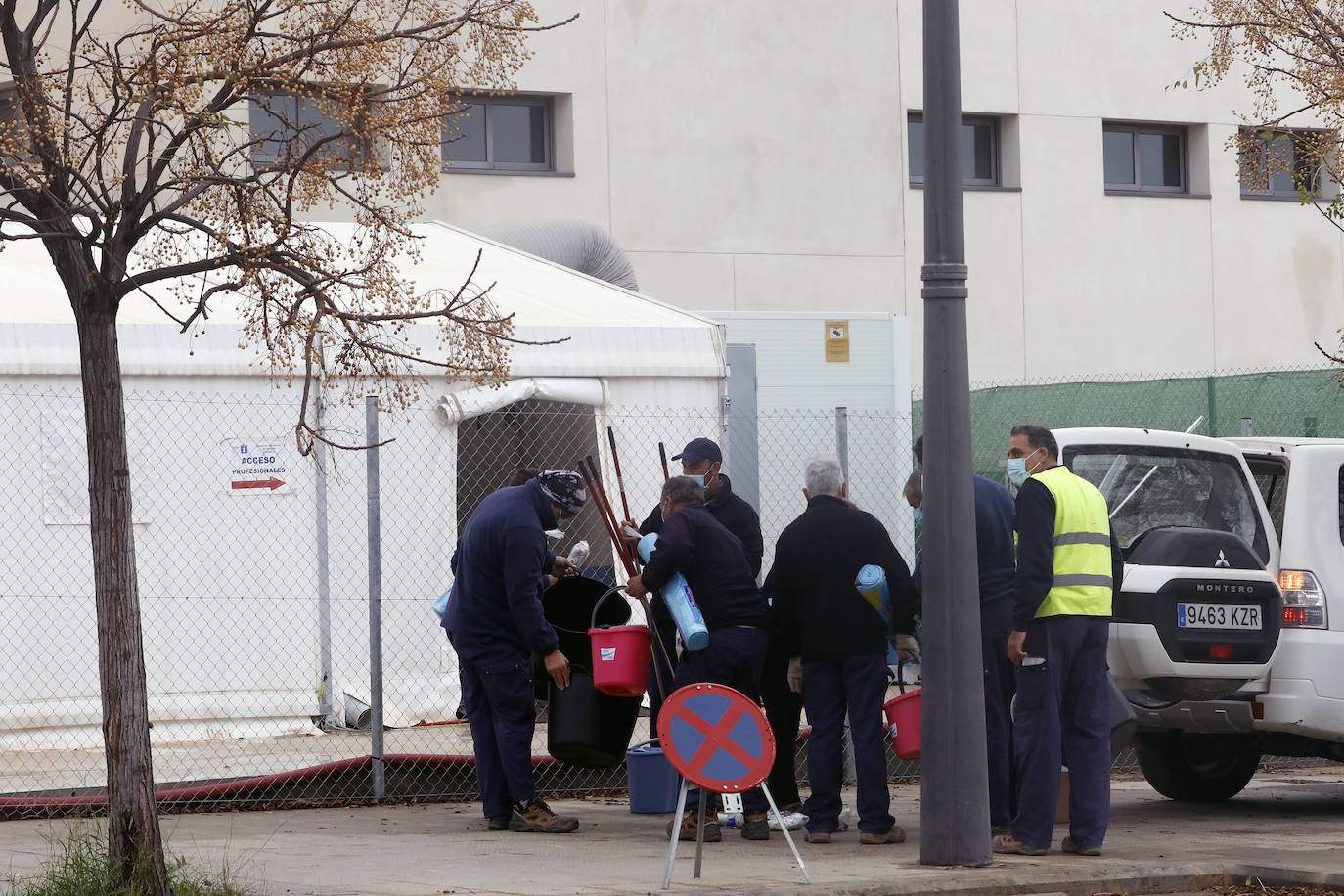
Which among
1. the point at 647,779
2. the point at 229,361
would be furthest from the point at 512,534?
the point at 229,361

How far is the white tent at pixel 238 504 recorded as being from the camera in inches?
464

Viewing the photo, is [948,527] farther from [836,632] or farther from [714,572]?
[714,572]

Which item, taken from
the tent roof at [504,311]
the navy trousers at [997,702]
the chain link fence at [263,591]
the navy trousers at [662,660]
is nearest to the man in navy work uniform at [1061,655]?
the navy trousers at [997,702]

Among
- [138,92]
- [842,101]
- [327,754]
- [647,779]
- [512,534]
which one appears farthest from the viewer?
[842,101]

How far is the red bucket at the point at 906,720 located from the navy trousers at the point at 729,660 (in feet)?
2.14

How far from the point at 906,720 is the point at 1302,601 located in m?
2.12

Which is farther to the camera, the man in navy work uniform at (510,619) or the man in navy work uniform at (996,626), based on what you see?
the man in navy work uniform at (510,619)

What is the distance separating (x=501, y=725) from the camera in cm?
925

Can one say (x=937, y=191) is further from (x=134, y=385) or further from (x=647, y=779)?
(x=134, y=385)

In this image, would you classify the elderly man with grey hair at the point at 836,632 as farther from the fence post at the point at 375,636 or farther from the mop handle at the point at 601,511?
the fence post at the point at 375,636

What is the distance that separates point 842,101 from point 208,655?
12.3 metres

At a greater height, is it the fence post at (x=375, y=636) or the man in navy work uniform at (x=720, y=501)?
the man in navy work uniform at (x=720, y=501)

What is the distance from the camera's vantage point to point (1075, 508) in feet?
27.7

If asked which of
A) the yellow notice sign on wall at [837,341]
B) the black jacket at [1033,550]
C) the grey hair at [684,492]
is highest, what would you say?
the yellow notice sign on wall at [837,341]
